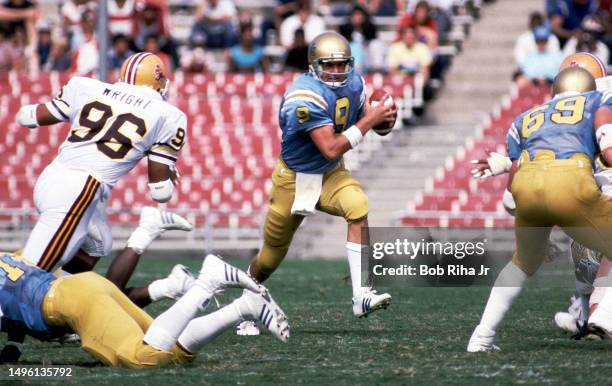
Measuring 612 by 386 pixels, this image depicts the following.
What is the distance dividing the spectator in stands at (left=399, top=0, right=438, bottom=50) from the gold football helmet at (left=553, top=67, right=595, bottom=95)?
10.3m

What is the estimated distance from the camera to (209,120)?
1708cm

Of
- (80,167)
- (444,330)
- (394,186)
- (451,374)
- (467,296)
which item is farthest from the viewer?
(394,186)

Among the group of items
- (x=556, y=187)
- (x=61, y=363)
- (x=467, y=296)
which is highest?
(x=556, y=187)

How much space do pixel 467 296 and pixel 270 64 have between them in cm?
878

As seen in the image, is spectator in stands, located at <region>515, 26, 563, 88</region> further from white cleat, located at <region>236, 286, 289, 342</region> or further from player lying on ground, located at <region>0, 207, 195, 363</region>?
white cleat, located at <region>236, 286, 289, 342</region>

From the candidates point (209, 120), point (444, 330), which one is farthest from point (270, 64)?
point (444, 330)

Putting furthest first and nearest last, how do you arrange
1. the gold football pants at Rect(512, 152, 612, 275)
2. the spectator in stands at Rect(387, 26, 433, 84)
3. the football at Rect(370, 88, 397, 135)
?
1. the spectator in stands at Rect(387, 26, 433, 84)
2. the football at Rect(370, 88, 397, 135)
3. the gold football pants at Rect(512, 152, 612, 275)

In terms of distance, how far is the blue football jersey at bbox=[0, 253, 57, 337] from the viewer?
5.85m

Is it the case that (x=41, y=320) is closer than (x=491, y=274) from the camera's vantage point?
Yes

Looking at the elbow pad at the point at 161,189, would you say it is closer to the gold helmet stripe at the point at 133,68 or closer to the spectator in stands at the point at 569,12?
the gold helmet stripe at the point at 133,68

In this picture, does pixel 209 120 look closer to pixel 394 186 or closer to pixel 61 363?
pixel 394 186

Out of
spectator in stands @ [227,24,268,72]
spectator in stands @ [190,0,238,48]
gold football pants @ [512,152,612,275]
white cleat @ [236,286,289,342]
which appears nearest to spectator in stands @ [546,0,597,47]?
spectator in stands @ [227,24,268,72]

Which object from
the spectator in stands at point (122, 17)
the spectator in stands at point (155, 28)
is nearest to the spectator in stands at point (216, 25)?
the spectator in stands at point (155, 28)

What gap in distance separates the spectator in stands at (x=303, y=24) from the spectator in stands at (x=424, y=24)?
117 centimetres
